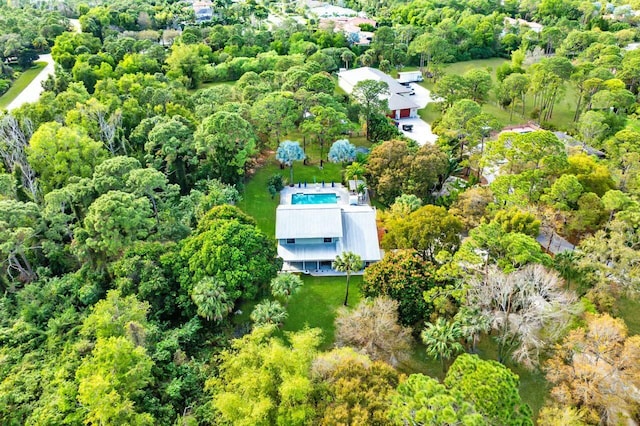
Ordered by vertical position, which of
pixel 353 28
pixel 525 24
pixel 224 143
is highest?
pixel 224 143

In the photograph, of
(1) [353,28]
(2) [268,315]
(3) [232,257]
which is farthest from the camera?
(1) [353,28]

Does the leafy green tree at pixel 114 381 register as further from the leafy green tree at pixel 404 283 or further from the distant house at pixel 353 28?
the distant house at pixel 353 28

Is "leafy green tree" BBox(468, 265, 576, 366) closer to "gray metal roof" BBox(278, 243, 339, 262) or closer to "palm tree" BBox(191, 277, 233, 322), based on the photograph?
"gray metal roof" BBox(278, 243, 339, 262)

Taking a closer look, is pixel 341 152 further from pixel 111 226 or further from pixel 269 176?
pixel 111 226

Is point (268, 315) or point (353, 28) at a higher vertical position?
point (268, 315)

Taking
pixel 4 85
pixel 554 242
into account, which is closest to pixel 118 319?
pixel 554 242

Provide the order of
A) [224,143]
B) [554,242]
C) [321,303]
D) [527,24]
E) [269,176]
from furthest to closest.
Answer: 1. [527,24]
2. [269,176]
3. [224,143]
4. [554,242]
5. [321,303]

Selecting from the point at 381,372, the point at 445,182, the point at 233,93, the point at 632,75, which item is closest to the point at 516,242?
the point at 381,372

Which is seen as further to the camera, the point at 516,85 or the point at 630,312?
the point at 516,85
